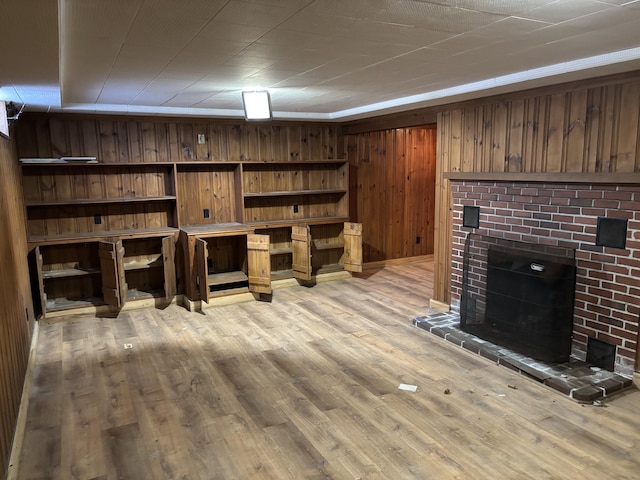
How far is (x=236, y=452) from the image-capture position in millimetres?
2605

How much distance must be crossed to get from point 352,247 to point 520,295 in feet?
9.39

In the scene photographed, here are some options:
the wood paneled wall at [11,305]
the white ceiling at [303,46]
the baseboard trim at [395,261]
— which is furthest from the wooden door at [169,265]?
the baseboard trim at [395,261]

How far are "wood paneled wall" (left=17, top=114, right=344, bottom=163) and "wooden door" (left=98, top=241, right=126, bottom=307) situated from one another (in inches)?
43.5

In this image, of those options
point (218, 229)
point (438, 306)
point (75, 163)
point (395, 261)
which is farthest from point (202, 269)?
point (395, 261)

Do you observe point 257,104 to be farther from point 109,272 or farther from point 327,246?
point 327,246

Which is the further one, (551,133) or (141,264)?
(141,264)

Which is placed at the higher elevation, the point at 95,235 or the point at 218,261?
the point at 95,235

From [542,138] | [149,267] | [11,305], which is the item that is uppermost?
[542,138]

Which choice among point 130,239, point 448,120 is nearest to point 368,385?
point 448,120

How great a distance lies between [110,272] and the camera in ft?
15.8

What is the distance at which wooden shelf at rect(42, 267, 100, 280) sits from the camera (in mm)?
4930

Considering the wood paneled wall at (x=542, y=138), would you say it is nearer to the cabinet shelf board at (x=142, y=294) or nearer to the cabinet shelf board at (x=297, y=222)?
the cabinet shelf board at (x=297, y=222)

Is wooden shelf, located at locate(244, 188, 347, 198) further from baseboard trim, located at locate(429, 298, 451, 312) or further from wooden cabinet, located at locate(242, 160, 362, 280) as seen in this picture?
baseboard trim, located at locate(429, 298, 451, 312)

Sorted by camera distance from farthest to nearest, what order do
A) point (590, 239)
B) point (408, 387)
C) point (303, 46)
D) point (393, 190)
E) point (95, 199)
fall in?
point (393, 190)
point (95, 199)
point (590, 239)
point (408, 387)
point (303, 46)
